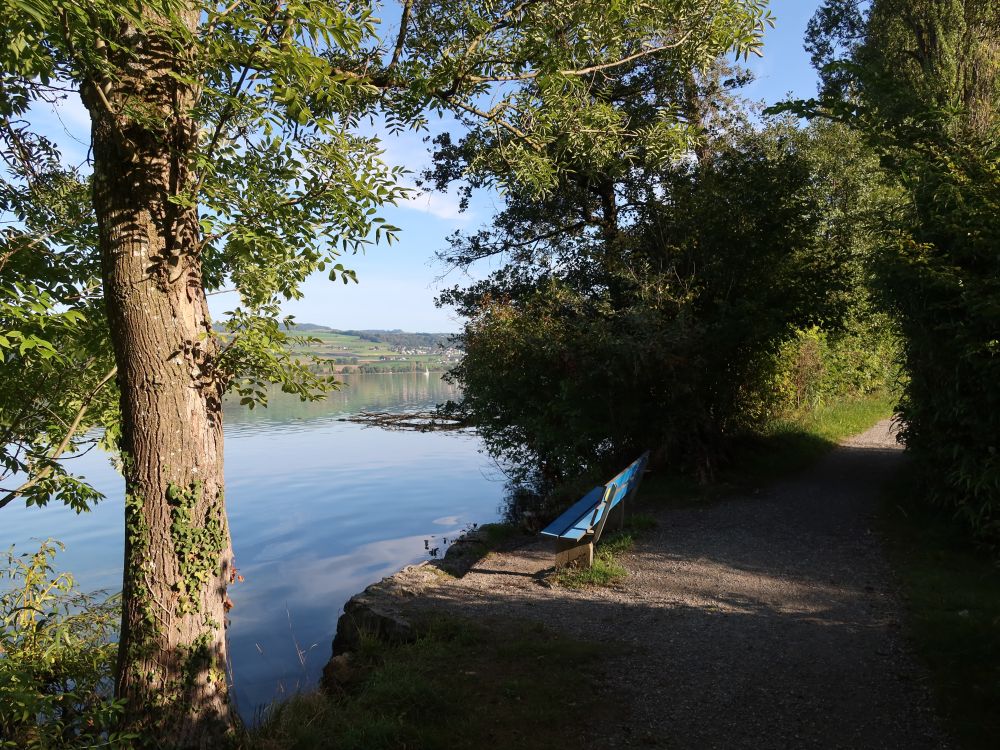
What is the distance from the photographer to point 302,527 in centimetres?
1423

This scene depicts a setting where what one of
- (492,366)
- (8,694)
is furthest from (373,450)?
(8,694)

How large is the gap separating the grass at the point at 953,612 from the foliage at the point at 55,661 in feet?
17.5

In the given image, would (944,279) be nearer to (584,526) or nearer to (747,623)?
(747,623)

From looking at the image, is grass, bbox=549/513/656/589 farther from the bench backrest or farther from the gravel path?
the bench backrest

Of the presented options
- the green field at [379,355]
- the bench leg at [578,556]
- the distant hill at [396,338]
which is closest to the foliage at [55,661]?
the bench leg at [578,556]

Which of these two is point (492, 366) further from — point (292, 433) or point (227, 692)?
point (292, 433)

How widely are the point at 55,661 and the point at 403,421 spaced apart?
27623 millimetres

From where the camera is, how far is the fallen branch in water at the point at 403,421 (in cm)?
3086

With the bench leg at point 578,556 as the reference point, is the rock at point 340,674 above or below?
below

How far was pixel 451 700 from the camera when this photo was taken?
16.6 feet

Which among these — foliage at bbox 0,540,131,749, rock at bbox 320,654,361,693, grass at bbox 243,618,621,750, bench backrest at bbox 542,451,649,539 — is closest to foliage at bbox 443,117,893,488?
bench backrest at bbox 542,451,649,539

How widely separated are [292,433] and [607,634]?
26.4 meters

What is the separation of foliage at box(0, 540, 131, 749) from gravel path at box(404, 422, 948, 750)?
3047 mm

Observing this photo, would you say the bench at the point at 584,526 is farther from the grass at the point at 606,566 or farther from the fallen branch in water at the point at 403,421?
the fallen branch in water at the point at 403,421
